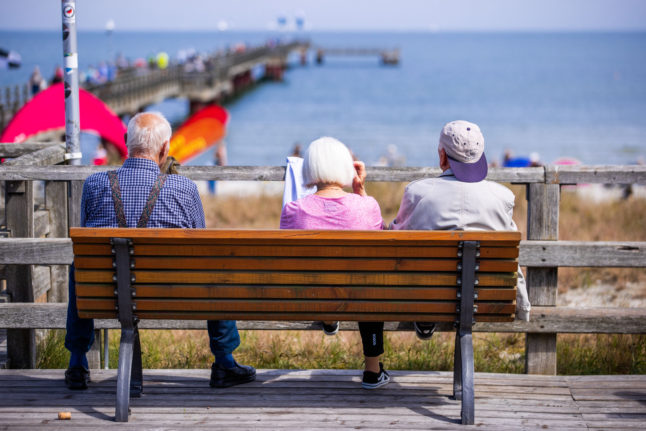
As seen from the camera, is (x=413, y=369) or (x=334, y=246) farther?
(x=413, y=369)

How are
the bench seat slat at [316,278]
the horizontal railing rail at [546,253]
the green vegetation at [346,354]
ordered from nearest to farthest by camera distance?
the bench seat slat at [316,278]
the horizontal railing rail at [546,253]
the green vegetation at [346,354]

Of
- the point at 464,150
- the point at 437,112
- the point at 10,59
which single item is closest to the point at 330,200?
the point at 464,150

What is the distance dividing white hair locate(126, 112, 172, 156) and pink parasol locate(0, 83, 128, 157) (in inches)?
160

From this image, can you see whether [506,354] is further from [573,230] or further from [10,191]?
[573,230]

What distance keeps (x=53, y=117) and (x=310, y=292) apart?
17.5 ft

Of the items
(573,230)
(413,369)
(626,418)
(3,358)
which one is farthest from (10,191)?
(573,230)

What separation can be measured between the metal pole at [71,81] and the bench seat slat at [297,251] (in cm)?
174

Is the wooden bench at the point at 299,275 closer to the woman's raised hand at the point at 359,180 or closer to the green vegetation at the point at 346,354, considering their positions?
the woman's raised hand at the point at 359,180

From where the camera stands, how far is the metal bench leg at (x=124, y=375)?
10.9 feet

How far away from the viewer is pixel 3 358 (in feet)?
14.7

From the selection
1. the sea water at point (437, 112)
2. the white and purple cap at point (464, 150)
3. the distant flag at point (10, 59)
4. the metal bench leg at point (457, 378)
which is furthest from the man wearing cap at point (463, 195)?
the sea water at point (437, 112)

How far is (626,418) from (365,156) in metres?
30.8

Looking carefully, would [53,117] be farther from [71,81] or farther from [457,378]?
[457,378]

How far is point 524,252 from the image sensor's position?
3926 millimetres
